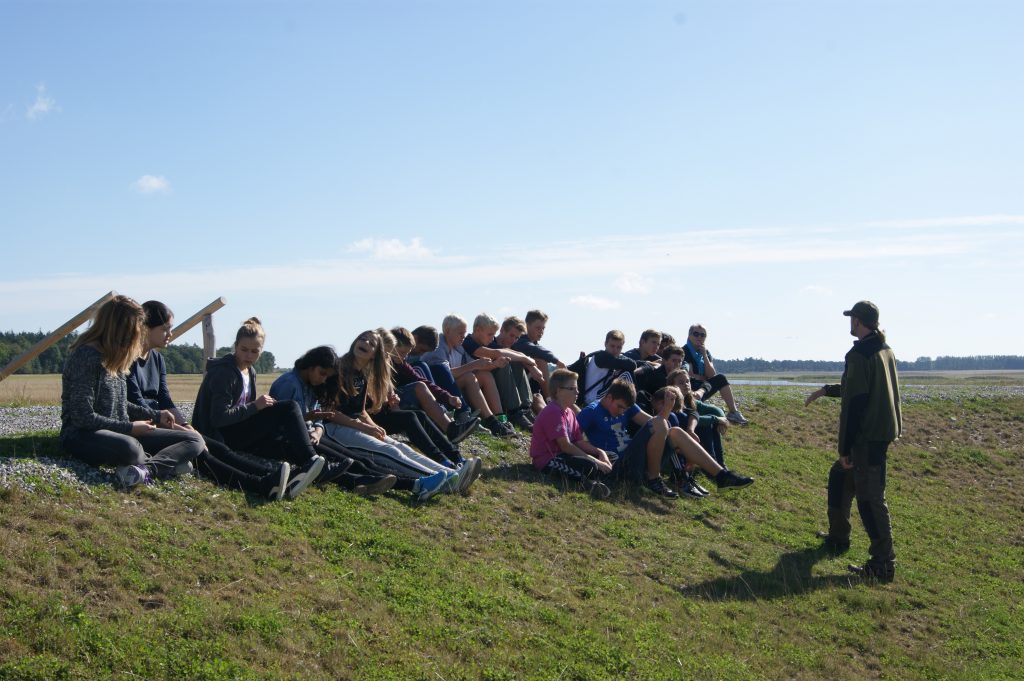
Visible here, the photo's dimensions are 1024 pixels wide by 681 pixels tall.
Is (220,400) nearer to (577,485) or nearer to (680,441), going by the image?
(577,485)

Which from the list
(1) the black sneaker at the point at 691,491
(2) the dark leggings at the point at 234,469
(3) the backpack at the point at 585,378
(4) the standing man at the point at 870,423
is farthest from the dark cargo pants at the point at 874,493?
(2) the dark leggings at the point at 234,469

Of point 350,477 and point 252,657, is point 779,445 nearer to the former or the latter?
point 350,477

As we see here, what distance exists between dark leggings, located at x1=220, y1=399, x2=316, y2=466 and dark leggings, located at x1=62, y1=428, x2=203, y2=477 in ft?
2.33

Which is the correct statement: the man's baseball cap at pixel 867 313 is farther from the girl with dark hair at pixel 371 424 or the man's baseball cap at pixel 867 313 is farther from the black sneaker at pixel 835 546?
the girl with dark hair at pixel 371 424

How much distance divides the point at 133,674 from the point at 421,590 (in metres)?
2.28

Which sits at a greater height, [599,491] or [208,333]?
[208,333]

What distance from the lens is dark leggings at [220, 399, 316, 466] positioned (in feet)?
26.7

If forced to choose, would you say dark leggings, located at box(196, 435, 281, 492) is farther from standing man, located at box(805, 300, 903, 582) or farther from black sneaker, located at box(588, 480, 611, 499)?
standing man, located at box(805, 300, 903, 582)

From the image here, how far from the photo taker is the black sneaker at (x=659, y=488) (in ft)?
36.3

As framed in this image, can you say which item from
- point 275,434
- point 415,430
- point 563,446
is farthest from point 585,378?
point 275,434

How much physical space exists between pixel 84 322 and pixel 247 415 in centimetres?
639

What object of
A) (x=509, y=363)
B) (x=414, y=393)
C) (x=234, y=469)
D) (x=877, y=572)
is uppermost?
(x=509, y=363)

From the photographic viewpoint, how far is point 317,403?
9.29m

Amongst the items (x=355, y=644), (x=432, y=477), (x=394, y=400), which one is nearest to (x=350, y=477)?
(x=432, y=477)
